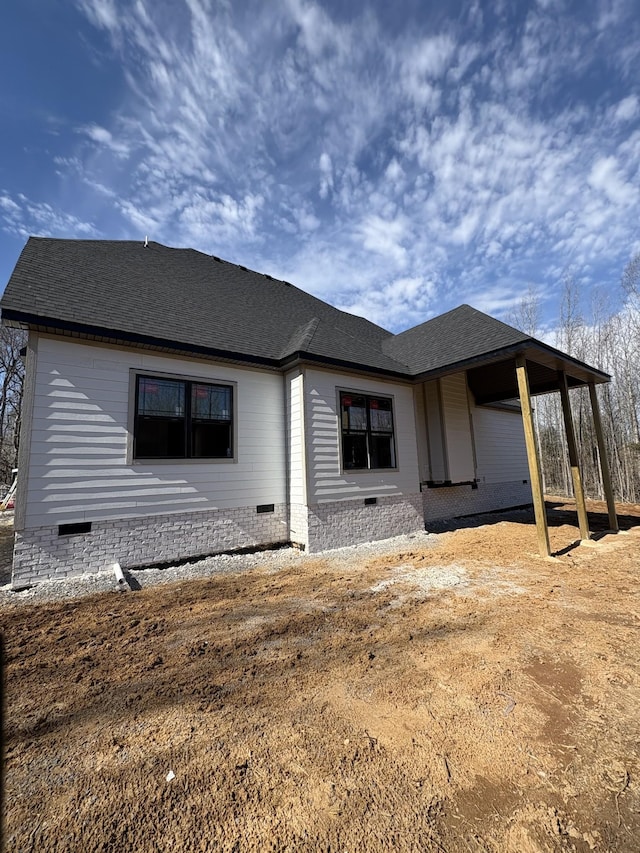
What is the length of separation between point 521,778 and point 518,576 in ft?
13.6

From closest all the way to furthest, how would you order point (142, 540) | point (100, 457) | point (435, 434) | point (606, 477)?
point (100, 457)
point (142, 540)
point (606, 477)
point (435, 434)

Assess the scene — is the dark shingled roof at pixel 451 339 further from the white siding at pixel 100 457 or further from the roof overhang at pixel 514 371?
the white siding at pixel 100 457

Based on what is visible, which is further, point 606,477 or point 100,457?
point 606,477

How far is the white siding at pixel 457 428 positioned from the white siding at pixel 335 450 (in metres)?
2.13

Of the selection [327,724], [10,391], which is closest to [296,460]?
[327,724]

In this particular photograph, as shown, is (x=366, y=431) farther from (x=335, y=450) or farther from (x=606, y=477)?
(x=606, y=477)

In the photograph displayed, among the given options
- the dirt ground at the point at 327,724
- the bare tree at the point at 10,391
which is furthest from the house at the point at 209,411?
the bare tree at the point at 10,391

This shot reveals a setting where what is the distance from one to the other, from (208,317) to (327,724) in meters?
7.73

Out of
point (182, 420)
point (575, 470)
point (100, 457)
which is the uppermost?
point (182, 420)

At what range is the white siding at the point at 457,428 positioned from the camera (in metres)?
10.5

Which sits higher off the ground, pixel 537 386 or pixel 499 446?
pixel 537 386

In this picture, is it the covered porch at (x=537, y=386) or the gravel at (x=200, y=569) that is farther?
the covered porch at (x=537, y=386)

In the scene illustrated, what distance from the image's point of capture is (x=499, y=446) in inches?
521

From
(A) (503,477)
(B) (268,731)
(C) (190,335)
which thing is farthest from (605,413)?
(B) (268,731)
